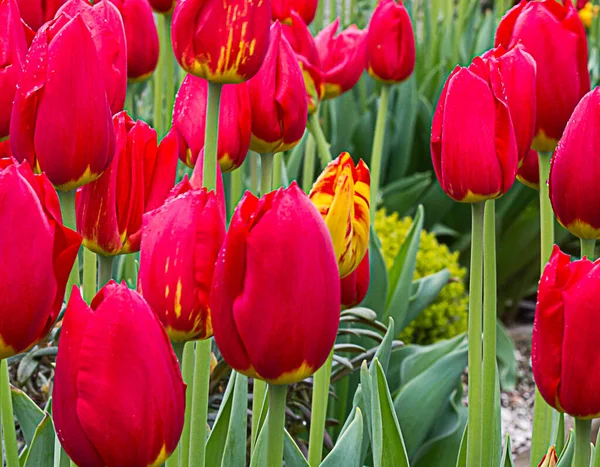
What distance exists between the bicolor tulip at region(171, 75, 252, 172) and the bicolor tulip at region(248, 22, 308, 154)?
0.02 metres

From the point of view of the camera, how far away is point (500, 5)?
3.59 m

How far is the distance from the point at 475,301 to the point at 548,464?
18cm

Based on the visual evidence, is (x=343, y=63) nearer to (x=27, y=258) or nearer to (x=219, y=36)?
(x=219, y=36)

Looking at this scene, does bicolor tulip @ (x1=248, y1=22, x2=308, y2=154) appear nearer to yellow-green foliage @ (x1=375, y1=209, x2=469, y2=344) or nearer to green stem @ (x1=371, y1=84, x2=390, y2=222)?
green stem @ (x1=371, y1=84, x2=390, y2=222)

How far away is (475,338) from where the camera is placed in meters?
1.06

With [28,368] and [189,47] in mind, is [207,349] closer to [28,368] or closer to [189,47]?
[189,47]

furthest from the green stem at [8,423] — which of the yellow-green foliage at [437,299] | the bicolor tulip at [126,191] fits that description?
the yellow-green foliage at [437,299]

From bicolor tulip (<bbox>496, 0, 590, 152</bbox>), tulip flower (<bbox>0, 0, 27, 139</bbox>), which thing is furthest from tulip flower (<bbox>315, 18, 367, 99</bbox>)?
tulip flower (<bbox>0, 0, 27, 139</bbox>)

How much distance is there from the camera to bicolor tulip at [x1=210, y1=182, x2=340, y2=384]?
2.14 ft

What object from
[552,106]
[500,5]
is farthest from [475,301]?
[500,5]

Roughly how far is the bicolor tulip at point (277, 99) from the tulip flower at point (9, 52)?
0.25 metres

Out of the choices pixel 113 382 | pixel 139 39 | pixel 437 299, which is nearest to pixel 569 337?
pixel 113 382

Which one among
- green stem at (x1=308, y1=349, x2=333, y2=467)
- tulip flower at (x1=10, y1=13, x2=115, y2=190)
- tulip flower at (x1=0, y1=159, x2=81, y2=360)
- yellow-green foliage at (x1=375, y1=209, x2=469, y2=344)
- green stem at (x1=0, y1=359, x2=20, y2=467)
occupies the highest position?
tulip flower at (x1=10, y1=13, x2=115, y2=190)

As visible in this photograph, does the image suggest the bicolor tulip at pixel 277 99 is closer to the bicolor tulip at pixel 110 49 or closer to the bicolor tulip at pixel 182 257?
the bicolor tulip at pixel 110 49
